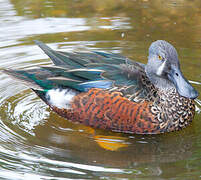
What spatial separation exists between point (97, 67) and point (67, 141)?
0.93 m

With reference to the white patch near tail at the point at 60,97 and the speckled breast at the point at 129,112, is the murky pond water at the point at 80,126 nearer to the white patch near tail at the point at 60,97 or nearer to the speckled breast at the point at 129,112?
the speckled breast at the point at 129,112

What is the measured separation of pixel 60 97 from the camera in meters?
5.51

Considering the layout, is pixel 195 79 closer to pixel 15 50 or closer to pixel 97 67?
pixel 97 67

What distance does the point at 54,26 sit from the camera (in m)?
8.48

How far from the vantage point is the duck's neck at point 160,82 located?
18.0 feet

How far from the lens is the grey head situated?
206 inches

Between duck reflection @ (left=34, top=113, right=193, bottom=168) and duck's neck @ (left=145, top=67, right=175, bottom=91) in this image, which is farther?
duck's neck @ (left=145, top=67, right=175, bottom=91)

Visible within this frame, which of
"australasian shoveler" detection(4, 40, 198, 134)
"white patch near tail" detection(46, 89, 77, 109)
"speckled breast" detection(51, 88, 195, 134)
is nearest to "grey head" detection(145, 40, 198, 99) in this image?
"australasian shoveler" detection(4, 40, 198, 134)

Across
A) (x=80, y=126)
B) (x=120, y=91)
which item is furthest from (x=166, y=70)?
(x=80, y=126)

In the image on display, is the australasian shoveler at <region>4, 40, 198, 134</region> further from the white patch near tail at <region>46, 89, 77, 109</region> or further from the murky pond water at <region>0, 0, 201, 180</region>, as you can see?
the murky pond water at <region>0, 0, 201, 180</region>

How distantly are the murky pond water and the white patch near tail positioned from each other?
0.27 metres

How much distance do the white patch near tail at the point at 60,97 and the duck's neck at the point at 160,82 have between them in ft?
3.06

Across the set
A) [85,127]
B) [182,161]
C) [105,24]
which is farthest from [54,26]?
[182,161]

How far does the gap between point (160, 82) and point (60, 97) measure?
47.2 inches
